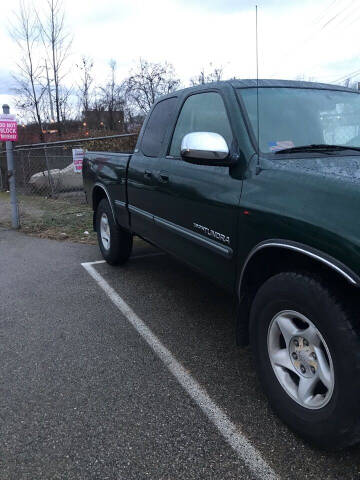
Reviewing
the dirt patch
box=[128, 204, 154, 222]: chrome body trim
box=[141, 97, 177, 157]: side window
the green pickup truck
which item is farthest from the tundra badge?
the dirt patch

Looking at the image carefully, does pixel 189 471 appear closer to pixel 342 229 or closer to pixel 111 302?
pixel 342 229

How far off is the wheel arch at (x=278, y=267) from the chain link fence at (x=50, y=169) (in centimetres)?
922

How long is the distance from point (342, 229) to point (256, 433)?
1.24 meters

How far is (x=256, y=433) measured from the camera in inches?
91.6

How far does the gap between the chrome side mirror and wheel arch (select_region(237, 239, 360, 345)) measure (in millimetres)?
623

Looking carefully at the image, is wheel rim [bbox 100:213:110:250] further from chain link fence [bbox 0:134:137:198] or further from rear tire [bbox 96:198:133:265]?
chain link fence [bbox 0:134:137:198]

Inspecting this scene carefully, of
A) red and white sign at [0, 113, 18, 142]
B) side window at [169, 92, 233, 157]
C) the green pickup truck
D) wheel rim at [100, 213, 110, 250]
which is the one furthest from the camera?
red and white sign at [0, 113, 18, 142]

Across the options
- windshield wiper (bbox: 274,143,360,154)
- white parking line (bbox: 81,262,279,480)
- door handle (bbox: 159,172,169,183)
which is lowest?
white parking line (bbox: 81,262,279,480)

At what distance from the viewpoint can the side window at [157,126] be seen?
3902 millimetres

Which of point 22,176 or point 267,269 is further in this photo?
point 22,176

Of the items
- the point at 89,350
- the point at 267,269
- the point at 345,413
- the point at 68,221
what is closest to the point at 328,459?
the point at 345,413

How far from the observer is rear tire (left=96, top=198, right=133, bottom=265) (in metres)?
5.11

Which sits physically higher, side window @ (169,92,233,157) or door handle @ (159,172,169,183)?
Answer: side window @ (169,92,233,157)

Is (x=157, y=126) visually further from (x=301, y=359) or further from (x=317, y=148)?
(x=301, y=359)
